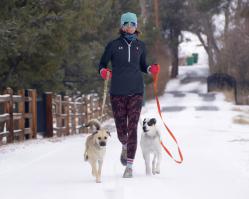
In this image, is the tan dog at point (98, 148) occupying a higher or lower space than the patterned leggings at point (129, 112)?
lower

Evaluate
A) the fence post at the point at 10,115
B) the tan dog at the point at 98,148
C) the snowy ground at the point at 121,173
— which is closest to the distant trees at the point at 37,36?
the fence post at the point at 10,115

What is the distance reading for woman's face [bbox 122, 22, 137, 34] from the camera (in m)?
8.35

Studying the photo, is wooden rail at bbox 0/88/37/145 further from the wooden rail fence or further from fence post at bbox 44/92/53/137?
fence post at bbox 44/92/53/137

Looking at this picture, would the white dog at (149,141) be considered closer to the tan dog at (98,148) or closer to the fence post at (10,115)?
the tan dog at (98,148)

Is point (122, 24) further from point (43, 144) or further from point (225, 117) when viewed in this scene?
point (225, 117)

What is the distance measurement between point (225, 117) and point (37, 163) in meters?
21.0

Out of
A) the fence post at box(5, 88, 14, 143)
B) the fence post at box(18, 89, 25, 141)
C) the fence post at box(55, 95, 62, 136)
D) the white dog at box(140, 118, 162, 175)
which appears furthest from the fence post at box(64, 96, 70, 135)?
the white dog at box(140, 118, 162, 175)

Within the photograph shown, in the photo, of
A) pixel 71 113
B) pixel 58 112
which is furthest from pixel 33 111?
pixel 71 113

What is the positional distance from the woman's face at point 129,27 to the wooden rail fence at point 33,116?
7187mm

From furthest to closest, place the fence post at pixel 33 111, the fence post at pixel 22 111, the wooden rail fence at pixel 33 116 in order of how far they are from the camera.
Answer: the fence post at pixel 33 111 < the fence post at pixel 22 111 < the wooden rail fence at pixel 33 116

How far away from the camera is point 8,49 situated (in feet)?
49.1

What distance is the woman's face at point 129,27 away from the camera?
8352mm

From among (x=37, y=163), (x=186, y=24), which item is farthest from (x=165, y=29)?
(x=37, y=163)

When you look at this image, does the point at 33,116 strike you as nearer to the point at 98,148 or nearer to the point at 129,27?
the point at 129,27
